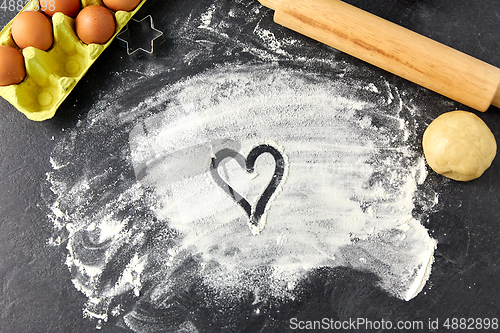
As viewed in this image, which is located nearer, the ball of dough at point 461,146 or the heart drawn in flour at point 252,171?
the ball of dough at point 461,146

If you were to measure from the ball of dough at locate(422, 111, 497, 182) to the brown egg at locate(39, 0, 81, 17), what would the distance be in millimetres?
1292

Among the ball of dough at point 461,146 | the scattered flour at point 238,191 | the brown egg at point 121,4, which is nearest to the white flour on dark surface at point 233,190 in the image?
the scattered flour at point 238,191

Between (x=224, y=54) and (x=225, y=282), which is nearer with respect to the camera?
(x=225, y=282)

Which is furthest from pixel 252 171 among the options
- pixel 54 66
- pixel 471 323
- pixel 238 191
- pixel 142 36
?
pixel 471 323

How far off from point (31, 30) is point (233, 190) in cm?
85

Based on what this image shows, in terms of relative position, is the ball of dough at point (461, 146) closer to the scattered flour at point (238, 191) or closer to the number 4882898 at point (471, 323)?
the scattered flour at point (238, 191)

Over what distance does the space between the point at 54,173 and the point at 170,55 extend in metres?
0.60

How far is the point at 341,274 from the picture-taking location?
46.1 inches

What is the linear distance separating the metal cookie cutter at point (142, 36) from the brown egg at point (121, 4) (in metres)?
0.06

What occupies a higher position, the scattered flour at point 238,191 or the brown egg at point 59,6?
the brown egg at point 59,6

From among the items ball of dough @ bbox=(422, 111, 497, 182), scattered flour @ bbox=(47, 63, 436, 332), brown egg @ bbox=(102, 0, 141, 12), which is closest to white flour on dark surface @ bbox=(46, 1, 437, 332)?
scattered flour @ bbox=(47, 63, 436, 332)

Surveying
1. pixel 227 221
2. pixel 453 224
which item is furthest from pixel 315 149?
pixel 453 224

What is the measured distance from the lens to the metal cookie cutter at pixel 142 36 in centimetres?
125

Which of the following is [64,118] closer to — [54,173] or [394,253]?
[54,173]
